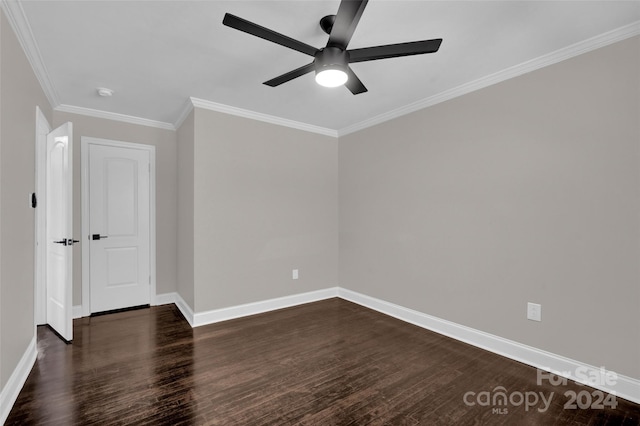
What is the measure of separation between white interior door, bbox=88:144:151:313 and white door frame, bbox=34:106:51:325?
0.48 meters

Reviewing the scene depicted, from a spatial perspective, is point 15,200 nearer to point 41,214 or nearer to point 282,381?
point 41,214

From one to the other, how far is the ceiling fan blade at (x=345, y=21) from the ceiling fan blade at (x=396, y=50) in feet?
0.35

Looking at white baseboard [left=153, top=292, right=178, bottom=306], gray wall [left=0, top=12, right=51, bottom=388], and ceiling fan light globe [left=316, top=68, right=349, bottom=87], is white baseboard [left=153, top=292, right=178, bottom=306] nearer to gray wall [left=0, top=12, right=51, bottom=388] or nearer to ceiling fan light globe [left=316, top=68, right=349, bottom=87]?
gray wall [left=0, top=12, right=51, bottom=388]

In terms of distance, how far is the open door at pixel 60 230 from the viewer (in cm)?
302

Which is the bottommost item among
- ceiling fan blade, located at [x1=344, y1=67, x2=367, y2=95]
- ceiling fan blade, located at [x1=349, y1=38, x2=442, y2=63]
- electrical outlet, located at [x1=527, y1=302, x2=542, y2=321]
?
electrical outlet, located at [x1=527, y1=302, x2=542, y2=321]

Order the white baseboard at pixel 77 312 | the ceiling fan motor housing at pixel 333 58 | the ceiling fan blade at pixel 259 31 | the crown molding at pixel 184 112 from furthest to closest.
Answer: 1. the white baseboard at pixel 77 312
2. the crown molding at pixel 184 112
3. the ceiling fan motor housing at pixel 333 58
4. the ceiling fan blade at pixel 259 31

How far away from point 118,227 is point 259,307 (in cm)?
208

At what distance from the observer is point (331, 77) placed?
2.02 metres

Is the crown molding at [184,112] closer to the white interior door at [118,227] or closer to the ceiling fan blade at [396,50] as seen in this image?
the white interior door at [118,227]

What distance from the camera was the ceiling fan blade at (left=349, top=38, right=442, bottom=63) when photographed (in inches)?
70.5

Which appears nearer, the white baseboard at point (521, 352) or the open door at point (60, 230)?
the white baseboard at point (521, 352)

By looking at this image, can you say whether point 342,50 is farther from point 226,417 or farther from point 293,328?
point 293,328

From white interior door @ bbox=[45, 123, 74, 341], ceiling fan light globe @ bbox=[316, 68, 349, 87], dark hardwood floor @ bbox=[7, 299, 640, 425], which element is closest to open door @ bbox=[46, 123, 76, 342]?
white interior door @ bbox=[45, 123, 74, 341]

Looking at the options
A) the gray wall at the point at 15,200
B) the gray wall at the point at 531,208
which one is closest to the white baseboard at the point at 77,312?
the gray wall at the point at 15,200
